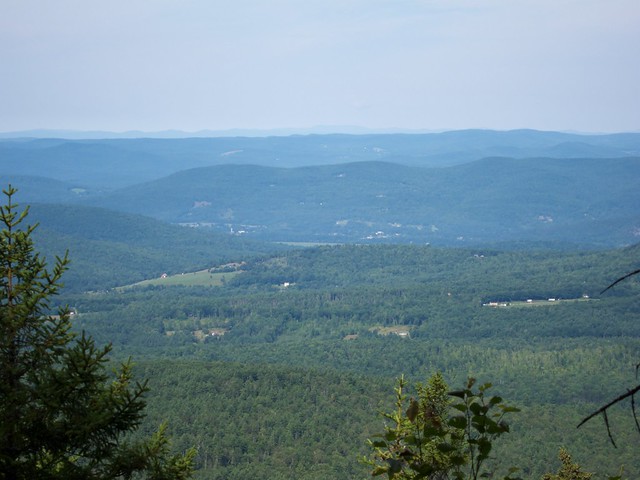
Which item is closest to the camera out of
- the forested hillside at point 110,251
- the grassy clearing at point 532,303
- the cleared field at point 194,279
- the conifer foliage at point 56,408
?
the conifer foliage at point 56,408

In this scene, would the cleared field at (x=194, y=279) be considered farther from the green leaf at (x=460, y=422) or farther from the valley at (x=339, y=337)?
the green leaf at (x=460, y=422)

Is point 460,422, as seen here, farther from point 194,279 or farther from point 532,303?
point 194,279

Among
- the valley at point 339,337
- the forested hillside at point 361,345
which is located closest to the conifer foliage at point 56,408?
the valley at point 339,337

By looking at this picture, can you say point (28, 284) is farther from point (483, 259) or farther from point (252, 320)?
point (483, 259)

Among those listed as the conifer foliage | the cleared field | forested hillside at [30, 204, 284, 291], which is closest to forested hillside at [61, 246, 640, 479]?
the cleared field

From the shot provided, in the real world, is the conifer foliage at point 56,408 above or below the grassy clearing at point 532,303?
above

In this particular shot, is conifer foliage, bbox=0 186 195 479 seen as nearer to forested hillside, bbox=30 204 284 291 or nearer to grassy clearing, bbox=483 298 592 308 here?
grassy clearing, bbox=483 298 592 308

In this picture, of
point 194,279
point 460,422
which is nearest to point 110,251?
point 194,279
